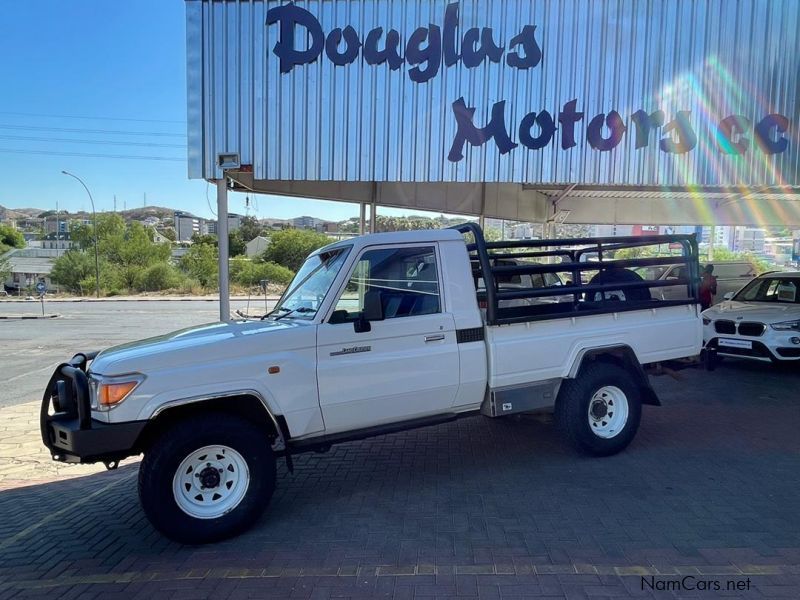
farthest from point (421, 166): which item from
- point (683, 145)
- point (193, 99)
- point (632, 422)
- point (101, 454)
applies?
point (101, 454)

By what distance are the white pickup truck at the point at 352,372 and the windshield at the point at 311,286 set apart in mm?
19

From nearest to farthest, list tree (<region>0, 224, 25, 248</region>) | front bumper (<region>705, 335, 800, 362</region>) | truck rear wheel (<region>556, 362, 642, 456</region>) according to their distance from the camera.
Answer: truck rear wheel (<region>556, 362, 642, 456</region>), front bumper (<region>705, 335, 800, 362</region>), tree (<region>0, 224, 25, 248</region>)

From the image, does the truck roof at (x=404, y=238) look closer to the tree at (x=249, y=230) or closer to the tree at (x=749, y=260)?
the tree at (x=749, y=260)

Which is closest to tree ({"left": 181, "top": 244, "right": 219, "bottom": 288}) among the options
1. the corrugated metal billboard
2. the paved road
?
the paved road

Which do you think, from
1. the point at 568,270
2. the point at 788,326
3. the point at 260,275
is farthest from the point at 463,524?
the point at 260,275

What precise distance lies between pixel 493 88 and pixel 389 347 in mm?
5528

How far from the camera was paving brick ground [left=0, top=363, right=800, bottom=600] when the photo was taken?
3148mm

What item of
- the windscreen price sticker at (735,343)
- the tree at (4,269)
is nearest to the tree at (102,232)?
the tree at (4,269)

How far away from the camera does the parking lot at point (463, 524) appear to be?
3150mm

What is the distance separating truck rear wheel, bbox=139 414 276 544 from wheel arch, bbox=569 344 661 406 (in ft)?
9.11

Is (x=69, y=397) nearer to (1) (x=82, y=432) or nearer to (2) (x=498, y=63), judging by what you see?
(1) (x=82, y=432)

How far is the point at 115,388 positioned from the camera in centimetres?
344

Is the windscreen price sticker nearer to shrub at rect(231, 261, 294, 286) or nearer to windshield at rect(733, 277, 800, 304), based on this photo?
windshield at rect(733, 277, 800, 304)

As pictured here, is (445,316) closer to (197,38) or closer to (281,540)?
(281,540)
